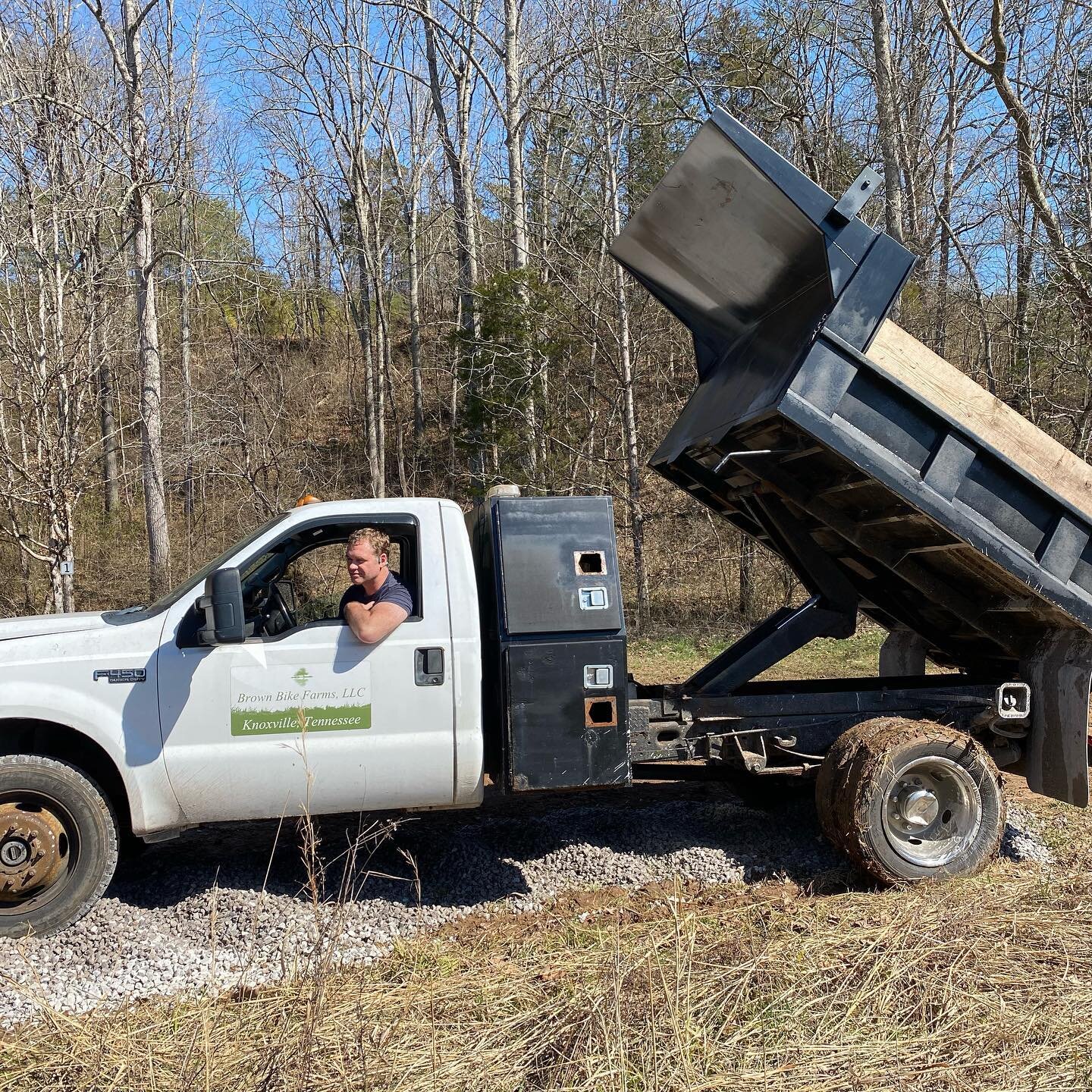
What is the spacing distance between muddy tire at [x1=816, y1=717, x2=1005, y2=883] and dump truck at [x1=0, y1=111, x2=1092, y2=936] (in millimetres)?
15

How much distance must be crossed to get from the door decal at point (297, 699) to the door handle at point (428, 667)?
24 centimetres

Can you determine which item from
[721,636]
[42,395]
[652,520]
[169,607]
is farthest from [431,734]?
[652,520]

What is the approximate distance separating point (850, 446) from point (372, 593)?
245 centimetres

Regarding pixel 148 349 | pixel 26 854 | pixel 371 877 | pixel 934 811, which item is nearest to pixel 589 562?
pixel 371 877

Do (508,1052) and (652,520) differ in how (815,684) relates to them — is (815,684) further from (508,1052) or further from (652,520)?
(652,520)

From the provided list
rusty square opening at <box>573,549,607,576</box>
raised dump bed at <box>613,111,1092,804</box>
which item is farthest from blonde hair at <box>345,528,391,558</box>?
raised dump bed at <box>613,111,1092,804</box>

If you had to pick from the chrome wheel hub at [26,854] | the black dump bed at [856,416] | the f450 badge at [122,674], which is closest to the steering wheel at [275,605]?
the f450 badge at [122,674]

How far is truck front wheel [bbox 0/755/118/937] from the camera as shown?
467cm

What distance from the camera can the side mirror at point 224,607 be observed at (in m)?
4.70

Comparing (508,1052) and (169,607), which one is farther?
(169,607)

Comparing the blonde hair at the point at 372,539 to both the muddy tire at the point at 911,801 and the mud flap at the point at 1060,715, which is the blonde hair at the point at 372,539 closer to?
the muddy tire at the point at 911,801

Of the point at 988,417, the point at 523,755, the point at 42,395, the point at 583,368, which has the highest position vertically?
the point at 583,368

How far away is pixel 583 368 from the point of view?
21.1 meters

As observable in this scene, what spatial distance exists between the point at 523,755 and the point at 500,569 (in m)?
0.93
